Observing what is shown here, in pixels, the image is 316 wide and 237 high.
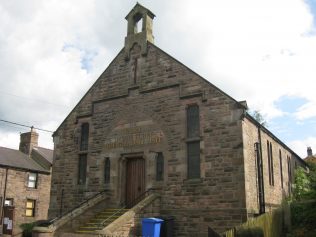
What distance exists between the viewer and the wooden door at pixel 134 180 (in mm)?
18656

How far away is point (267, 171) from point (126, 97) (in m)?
8.79

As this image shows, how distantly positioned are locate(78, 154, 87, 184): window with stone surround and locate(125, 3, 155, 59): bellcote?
6.34 m

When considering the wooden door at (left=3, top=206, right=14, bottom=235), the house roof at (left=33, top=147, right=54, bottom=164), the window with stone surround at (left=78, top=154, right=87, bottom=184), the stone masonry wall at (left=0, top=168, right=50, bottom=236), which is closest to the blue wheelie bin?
the window with stone surround at (left=78, top=154, right=87, bottom=184)

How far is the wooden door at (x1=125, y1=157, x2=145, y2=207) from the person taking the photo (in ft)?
61.2

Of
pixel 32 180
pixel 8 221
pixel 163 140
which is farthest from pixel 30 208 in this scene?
pixel 163 140

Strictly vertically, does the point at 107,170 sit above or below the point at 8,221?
above

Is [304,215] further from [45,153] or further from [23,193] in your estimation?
[45,153]

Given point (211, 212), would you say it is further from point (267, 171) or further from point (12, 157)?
point (12, 157)

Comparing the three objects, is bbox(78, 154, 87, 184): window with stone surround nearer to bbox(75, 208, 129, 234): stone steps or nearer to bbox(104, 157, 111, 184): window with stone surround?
bbox(104, 157, 111, 184): window with stone surround

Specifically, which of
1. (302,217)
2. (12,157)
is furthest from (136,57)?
(12,157)

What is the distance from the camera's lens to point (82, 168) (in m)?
21.1

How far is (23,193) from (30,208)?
72.9 inches

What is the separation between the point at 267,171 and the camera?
2031cm

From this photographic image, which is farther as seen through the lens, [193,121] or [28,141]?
[28,141]
